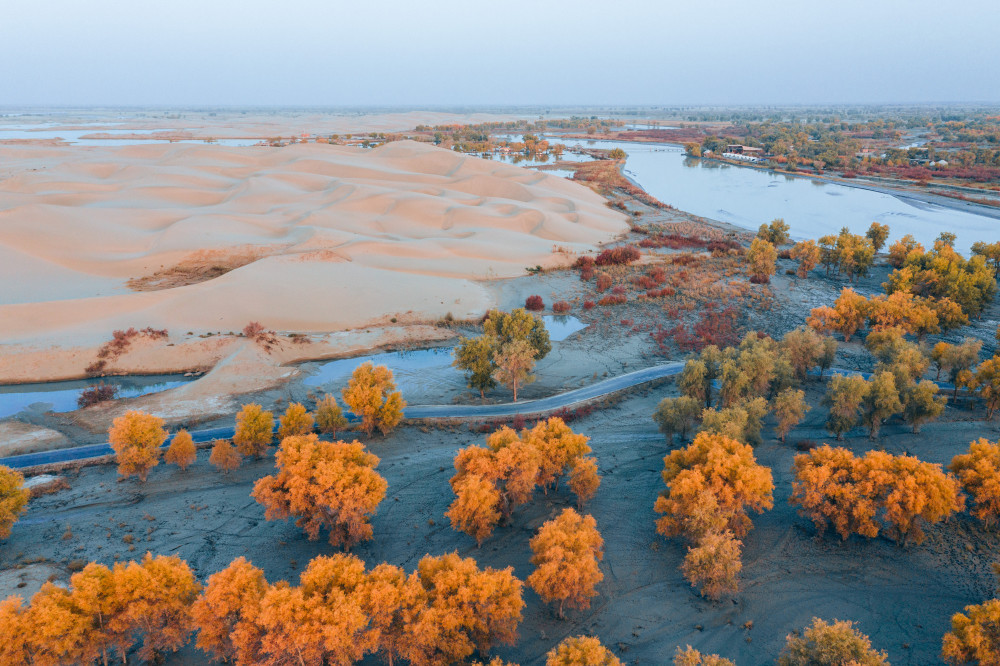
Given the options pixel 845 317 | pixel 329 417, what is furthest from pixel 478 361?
pixel 845 317

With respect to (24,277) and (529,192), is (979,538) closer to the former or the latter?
(24,277)

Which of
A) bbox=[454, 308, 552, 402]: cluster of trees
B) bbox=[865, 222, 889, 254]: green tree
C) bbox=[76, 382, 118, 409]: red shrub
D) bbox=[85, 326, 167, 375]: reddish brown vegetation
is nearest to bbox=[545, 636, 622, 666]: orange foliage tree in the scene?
bbox=[454, 308, 552, 402]: cluster of trees

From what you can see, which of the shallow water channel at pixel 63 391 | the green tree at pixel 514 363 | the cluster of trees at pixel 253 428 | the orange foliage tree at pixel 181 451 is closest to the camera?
the cluster of trees at pixel 253 428

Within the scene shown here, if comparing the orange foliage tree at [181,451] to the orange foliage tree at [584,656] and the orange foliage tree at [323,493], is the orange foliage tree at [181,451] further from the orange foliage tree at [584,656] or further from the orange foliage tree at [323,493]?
the orange foliage tree at [584,656]

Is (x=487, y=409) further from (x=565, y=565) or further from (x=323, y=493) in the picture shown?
(x=565, y=565)

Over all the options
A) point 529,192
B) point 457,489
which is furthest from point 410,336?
point 529,192

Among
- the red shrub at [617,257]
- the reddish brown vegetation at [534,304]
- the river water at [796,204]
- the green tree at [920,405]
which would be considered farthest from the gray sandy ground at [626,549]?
the river water at [796,204]

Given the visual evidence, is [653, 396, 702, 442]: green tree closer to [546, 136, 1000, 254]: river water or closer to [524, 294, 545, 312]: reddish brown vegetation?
[524, 294, 545, 312]: reddish brown vegetation
